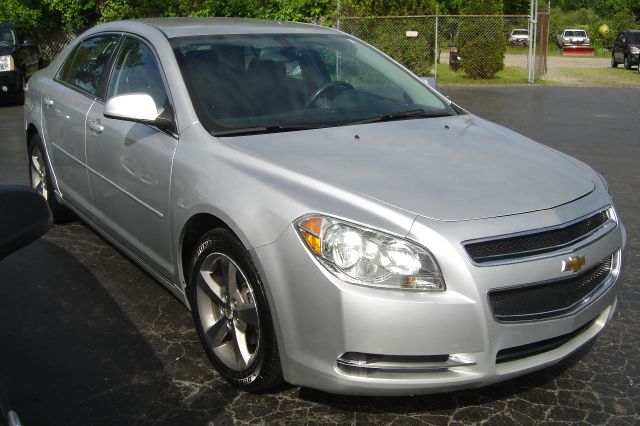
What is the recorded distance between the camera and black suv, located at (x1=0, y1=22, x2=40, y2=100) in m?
15.1

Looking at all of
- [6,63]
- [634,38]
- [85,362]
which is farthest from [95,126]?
[634,38]

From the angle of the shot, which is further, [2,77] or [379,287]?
[2,77]

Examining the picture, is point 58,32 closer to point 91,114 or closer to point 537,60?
point 537,60

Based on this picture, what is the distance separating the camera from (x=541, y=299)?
305cm

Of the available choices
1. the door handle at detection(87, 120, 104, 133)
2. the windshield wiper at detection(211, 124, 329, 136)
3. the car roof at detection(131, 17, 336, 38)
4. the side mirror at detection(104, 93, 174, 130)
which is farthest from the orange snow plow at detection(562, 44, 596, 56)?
the side mirror at detection(104, 93, 174, 130)

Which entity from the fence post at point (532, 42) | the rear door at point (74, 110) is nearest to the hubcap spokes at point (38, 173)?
the rear door at point (74, 110)

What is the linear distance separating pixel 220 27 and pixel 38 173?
7.95ft

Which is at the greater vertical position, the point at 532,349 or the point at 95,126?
the point at 95,126

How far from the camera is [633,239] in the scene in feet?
19.3

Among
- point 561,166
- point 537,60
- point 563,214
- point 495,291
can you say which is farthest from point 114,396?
point 537,60

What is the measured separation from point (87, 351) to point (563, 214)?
2.42 m

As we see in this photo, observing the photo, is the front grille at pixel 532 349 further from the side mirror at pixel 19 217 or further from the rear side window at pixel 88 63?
the rear side window at pixel 88 63

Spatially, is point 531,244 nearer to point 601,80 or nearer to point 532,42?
point 532,42

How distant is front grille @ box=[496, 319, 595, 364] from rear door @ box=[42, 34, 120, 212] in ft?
9.84
